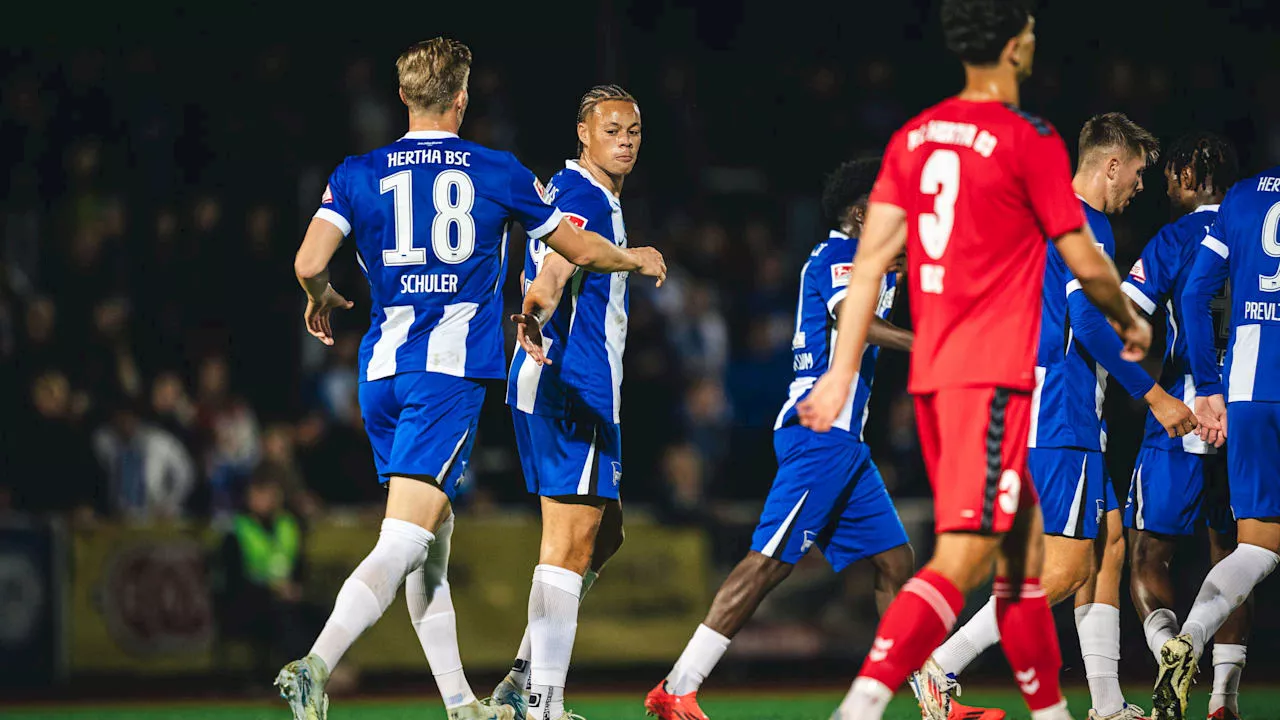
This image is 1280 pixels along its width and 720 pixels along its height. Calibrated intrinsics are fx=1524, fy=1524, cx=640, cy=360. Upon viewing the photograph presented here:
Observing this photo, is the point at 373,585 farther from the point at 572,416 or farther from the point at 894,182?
the point at 894,182

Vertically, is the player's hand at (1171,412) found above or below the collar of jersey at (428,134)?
below

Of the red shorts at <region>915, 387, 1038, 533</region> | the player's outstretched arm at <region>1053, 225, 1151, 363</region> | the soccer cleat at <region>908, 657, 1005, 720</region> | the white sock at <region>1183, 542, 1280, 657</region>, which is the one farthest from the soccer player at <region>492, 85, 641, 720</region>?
the white sock at <region>1183, 542, 1280, 657</region>

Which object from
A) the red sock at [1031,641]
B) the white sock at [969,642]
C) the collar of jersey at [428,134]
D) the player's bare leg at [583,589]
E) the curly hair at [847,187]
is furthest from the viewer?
the curly hair at [847,187]

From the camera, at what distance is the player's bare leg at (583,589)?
6988mm

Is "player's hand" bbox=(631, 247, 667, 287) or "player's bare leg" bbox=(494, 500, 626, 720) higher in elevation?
"player's hand" bbox=(631, 247, 667, 287)

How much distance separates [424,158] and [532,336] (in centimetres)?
87

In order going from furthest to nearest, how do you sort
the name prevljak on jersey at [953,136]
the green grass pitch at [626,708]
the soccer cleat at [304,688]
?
the green grass pitch at [626,708]
the soccer cleat at [304,688]
the name prevljak on jersey at [953,136]

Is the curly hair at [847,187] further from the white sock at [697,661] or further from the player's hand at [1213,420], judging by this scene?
the white sock at [697,661]

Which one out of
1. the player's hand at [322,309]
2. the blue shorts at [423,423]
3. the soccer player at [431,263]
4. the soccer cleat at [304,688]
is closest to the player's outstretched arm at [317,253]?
the soccer player at [431,263]

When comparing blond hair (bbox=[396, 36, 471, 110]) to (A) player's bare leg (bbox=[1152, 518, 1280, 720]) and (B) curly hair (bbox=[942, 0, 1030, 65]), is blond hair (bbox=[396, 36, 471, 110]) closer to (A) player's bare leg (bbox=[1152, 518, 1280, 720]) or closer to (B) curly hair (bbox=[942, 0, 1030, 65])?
(B) curly hair (bbox=[942, 0, 1030, 65])

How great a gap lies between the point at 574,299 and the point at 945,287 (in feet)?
8.13

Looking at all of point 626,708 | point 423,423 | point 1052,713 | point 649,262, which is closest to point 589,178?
point 649,262

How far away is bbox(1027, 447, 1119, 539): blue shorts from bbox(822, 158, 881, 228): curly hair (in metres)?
1.48

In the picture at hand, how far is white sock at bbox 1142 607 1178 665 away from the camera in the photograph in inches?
284
